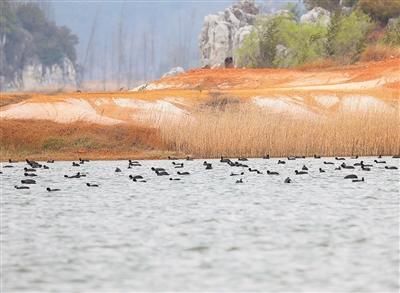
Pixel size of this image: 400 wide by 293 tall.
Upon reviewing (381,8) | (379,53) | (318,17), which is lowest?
(379,53)

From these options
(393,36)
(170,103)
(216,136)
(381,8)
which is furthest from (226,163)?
(381,8)

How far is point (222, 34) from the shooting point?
433ft

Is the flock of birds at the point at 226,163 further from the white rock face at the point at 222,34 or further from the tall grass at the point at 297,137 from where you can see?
the white rock face at the point at 222,34

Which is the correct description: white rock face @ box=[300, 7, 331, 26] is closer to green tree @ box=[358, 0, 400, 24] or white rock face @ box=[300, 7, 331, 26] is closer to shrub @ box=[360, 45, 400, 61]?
green tree @ box=[358, 0, 400, 24]

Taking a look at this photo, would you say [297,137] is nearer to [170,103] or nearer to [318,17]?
[170,103]

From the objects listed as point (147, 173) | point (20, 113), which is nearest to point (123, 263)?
point (147, 173)

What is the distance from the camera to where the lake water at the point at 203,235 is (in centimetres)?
1725

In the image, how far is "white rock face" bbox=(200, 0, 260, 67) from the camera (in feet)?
423

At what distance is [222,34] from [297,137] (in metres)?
85.2

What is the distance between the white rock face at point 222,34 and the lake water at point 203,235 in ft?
306

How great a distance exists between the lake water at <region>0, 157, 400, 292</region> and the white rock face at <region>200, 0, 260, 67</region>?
306 ft

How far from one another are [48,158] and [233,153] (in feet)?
34.6

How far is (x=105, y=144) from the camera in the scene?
53312 mm

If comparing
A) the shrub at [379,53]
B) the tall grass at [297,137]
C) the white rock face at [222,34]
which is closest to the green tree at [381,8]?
the white rock face at [222,34]
